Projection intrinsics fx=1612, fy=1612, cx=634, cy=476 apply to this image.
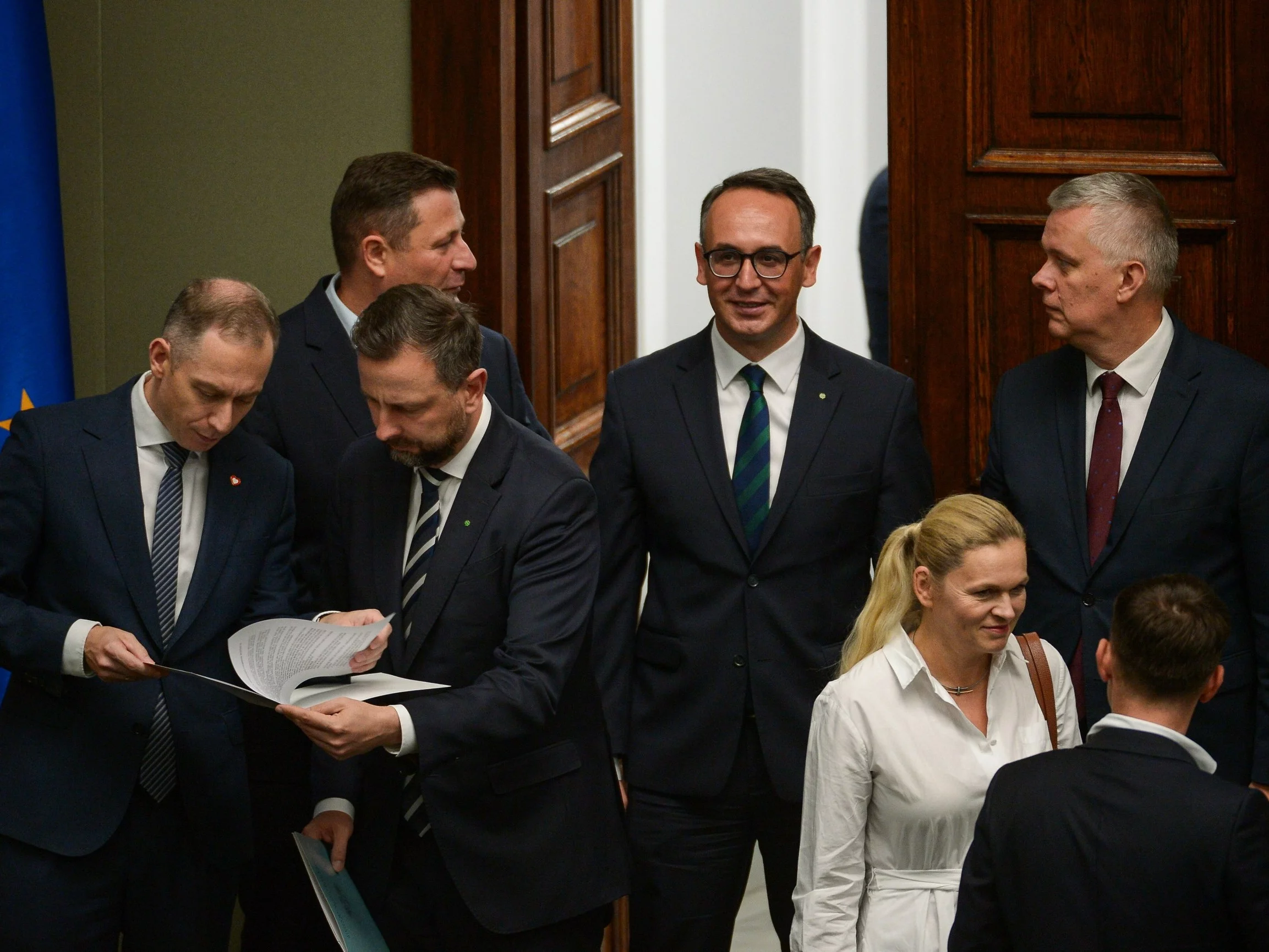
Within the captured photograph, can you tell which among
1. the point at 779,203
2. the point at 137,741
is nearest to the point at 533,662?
the point at 137,741

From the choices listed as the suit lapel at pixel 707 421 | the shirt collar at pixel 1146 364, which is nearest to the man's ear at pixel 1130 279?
the shirt collar at pixel 1146 364

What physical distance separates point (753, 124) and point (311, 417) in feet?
13.4

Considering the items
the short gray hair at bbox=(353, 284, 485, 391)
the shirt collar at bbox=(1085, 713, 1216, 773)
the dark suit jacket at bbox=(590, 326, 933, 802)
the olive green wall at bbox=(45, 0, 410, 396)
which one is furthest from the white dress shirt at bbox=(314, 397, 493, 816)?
the olive green wall at bbox=(45, 0, 410, 396)

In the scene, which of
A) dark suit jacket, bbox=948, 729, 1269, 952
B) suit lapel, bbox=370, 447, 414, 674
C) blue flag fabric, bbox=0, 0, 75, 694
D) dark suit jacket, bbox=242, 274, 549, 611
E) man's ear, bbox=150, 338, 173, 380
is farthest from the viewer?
blue flag fabric, bbox=0, 0, 75, 694

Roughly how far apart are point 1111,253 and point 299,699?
166 centimetres

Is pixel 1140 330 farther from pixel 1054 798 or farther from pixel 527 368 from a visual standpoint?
pixel 527 368

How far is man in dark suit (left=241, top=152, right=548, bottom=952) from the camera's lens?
318cm

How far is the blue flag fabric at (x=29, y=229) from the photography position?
12.3 ft

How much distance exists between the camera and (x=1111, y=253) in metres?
2.96

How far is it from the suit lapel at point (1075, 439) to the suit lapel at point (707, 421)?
1.99 ft

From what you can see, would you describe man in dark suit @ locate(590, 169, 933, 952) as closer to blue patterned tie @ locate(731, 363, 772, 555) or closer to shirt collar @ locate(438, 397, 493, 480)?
blue patterned tie @ locate(731, 363, 772, 555)

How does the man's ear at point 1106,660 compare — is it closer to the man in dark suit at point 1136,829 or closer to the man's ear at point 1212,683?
the man in dark suit at point 1136,829

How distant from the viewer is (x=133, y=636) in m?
2.54

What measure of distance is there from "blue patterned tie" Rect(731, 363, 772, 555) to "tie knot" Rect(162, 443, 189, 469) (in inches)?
39.2
